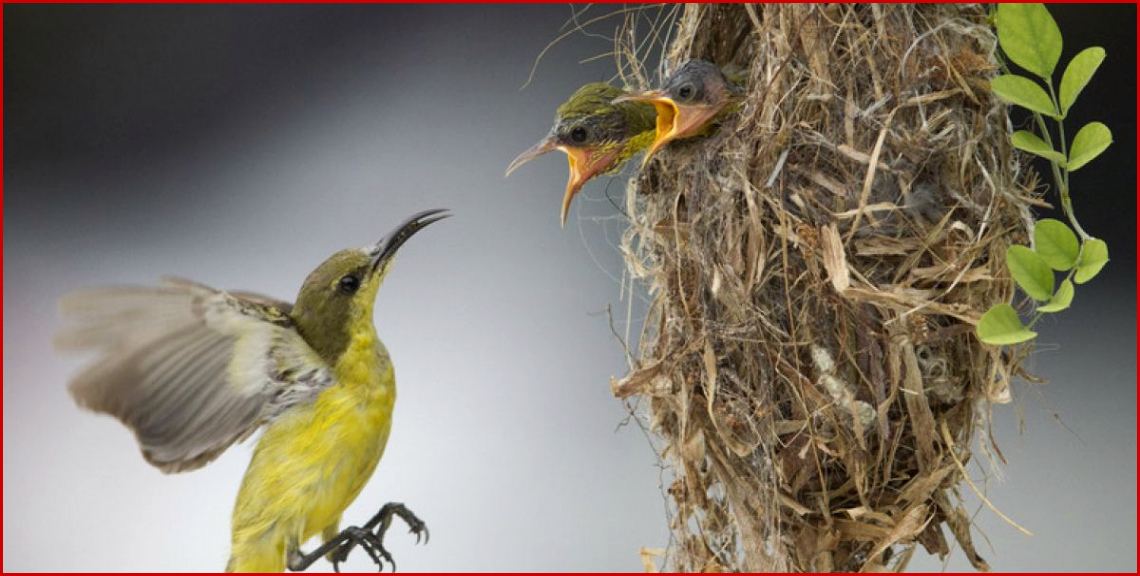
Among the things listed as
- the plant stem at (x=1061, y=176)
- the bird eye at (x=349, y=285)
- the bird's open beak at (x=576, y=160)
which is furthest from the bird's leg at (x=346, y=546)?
the plant stem at (x=1061, y=176)

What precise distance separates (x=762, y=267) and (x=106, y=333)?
0.61 metres

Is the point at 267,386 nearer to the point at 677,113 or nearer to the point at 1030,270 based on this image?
the point at 677,113

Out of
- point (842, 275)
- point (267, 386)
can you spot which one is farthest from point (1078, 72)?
point (267, 386)

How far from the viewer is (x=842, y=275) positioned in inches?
38.1

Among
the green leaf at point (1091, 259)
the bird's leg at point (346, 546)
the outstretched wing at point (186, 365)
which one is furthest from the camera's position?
the bird's leg at point (346, 546)

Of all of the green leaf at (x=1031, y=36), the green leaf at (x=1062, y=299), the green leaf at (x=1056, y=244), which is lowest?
the green leaf at (x=1062, y=299)

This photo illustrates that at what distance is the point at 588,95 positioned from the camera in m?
1.15

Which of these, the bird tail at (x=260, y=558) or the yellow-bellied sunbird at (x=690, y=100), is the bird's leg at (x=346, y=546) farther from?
the yellow-bellied sunbird at (x=690, y=100)

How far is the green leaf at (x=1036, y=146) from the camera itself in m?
0.98

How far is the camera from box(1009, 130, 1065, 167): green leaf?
3.21 ft

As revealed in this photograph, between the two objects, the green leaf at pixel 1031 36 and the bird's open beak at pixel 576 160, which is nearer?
the green leaf at pixel 1031 36

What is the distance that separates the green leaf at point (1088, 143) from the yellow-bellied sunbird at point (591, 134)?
412mm

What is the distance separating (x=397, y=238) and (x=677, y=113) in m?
0.30

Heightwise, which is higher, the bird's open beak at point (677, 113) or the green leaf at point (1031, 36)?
the bird's open beak at point (677, 113)
